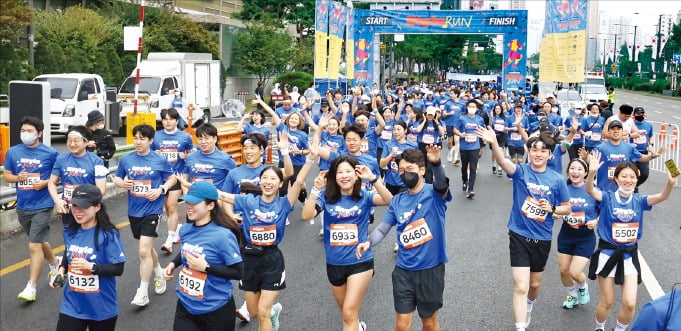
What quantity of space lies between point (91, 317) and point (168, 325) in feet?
6.19

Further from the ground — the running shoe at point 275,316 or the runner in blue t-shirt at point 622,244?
the runner in blue t-shirt at point 622,244

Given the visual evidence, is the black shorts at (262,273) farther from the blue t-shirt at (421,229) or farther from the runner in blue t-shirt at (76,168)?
the runner in blue t-shirt at (76,168)

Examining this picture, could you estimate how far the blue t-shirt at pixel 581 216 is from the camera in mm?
7449

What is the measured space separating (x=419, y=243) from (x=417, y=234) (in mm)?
71

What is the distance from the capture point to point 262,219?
Result: 6316 millimetres

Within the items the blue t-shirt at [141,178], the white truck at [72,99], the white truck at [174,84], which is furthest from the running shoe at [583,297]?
the white truck at [174,84]

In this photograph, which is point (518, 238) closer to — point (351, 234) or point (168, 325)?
point (351, 234)

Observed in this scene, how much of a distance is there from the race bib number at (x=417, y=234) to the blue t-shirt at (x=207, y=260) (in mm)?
1455

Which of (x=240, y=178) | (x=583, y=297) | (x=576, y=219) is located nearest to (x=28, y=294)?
(x=240, y=178)

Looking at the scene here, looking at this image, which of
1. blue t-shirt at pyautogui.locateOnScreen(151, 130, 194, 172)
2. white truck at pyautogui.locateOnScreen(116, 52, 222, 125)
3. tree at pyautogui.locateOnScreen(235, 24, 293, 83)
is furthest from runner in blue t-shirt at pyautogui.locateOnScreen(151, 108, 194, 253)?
tree at pyautogui.locateOnScreen(235, 24, 293, 83)

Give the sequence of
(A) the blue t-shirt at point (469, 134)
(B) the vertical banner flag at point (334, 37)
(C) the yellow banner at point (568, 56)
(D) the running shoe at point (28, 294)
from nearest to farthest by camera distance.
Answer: (D) the running shoe at point (28, 294) < (A) the blue t-shirt at point (469, 134) < (C) the yellow banner at point (568, 56) < (B) the vertical banner flag at point (334, 37)

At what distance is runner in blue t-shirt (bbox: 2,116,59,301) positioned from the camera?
7914 mm

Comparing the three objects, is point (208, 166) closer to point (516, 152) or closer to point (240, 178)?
point (240, 178)

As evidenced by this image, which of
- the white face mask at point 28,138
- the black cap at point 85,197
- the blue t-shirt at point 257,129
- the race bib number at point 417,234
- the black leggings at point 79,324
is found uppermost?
the white face mask at point 28,138
